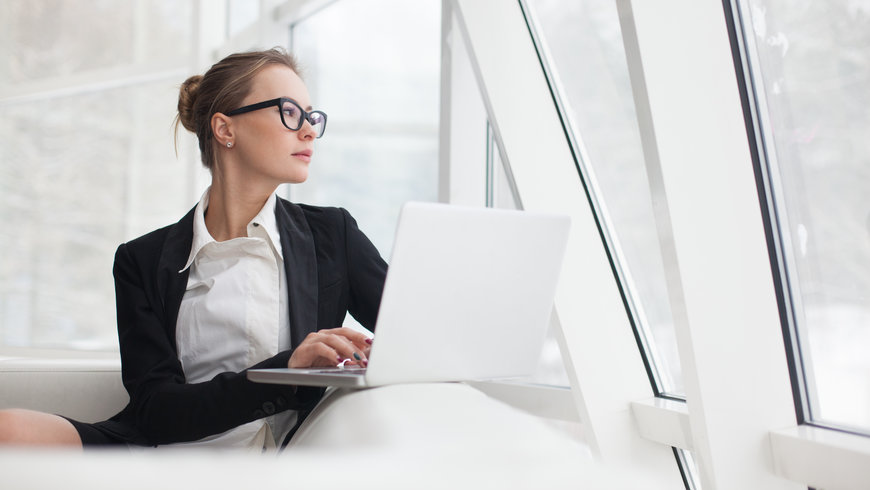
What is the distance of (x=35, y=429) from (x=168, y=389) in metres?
0.25

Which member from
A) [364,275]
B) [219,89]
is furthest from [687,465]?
[219,89]

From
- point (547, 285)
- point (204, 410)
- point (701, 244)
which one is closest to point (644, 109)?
point (701, 244)

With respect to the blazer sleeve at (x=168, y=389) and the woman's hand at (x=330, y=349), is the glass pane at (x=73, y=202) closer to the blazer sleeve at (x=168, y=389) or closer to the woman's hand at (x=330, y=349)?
the blazer sleeve at (x=168, y=389)

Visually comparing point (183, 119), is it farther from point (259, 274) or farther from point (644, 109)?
point (644, 109)

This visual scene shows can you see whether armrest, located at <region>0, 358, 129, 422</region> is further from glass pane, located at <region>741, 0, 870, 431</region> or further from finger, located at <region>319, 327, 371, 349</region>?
glass pane, located at <region>741, 0, 870, 431</region>

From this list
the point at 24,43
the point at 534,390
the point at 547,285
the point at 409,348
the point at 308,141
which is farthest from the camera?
the point at 24,43

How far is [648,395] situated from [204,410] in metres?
1.45

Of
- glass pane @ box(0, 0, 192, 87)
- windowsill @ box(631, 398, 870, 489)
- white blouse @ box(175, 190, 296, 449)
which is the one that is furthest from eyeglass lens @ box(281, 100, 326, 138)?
glass pane @ box(0, 0, 192, 87)

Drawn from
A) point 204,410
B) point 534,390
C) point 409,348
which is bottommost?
point 534,390

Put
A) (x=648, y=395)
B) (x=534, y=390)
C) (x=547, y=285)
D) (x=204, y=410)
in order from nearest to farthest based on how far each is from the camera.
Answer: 1. (x=547, y=285)
2. (x=204, y=410)
3. (x=648, y=395)
4. (x=534, y=390)

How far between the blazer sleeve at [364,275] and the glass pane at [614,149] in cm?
91

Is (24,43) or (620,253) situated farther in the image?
(24,43)

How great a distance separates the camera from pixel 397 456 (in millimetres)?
539

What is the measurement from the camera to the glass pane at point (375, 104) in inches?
147
